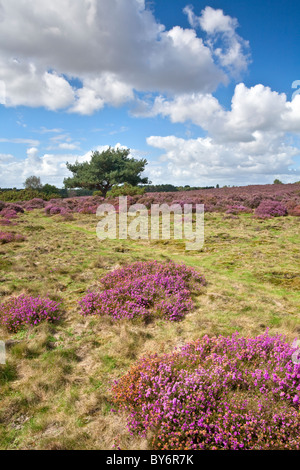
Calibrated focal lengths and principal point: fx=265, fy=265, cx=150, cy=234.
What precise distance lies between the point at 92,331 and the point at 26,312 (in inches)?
61.2

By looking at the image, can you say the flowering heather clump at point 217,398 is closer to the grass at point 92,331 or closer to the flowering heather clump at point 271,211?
the grass at point 92,331

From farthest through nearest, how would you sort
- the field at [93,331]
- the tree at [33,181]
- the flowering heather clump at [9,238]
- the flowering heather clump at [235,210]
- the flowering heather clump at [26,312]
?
the tree at [33,181], the flowering heather clump at [235,210], the flowering heather clump at [9,238], the flowering heather clump at [26,312], the field at [93,331]

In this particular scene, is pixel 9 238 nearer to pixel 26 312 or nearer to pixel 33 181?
pixel 26 312

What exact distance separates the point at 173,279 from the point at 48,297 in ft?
11.1

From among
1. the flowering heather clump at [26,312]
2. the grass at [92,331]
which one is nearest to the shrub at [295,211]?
the grass at [92,331]

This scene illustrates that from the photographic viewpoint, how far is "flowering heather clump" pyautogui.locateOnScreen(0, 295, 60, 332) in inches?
222

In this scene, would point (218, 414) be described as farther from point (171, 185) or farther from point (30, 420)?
point (171, 185)

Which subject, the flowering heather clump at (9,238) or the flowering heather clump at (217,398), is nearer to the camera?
the flowering heather clump at (217,398)

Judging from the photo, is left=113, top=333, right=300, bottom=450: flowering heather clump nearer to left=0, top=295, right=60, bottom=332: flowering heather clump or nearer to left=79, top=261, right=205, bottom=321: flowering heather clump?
left=79, top=261, right=205, bottom=321: flowering heather clump

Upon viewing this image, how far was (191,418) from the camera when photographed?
10.1 feet

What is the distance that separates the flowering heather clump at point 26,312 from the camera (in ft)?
18.5

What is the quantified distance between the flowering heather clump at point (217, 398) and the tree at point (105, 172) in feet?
133

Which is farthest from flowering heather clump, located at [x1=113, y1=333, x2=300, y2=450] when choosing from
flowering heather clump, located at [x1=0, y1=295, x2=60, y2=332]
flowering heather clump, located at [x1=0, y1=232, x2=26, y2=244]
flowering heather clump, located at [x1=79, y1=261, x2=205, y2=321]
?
flowering heather clump, located at [x1=0, y1=232, x2=26, y2=244]
